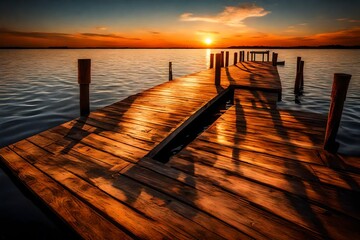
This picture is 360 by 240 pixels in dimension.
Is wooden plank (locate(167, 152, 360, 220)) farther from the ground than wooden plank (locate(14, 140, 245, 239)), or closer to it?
farther from the ground

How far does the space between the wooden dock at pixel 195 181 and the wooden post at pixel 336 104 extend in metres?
0.24

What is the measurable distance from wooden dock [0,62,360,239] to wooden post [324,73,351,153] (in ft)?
0.78

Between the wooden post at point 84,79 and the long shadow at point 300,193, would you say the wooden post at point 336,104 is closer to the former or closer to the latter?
the long shadow at point 300,193

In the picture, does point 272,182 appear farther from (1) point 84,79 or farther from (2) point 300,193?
(1) point 84,79

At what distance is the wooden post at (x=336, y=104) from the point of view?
3.10m

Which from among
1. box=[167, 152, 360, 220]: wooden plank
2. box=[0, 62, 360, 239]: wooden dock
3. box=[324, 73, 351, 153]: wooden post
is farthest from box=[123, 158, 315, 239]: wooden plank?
box=[324, 73, 351, 153]: wooden post

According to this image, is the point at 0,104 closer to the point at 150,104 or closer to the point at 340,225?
the point at 150,104

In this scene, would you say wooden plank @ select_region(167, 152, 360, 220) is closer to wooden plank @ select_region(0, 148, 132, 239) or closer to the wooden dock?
the wooden dock

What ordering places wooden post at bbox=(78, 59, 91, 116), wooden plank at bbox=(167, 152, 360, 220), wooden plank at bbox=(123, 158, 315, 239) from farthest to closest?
wooden post at bbox=(78, 59, 91, 116) → wooden plank at bbox=(167, 152, 360, 220) → wooden plank at bbox=(123, 158, 315, 239)

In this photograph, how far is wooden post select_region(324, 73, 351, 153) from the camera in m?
3.10

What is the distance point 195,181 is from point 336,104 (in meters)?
2.45

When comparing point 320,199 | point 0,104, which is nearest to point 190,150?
point 320,199

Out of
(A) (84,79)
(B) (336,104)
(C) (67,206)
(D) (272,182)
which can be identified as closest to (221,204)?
(D) (272,182)

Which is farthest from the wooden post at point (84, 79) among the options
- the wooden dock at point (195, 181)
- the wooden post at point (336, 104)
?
the wooden post at point (336, 104)
